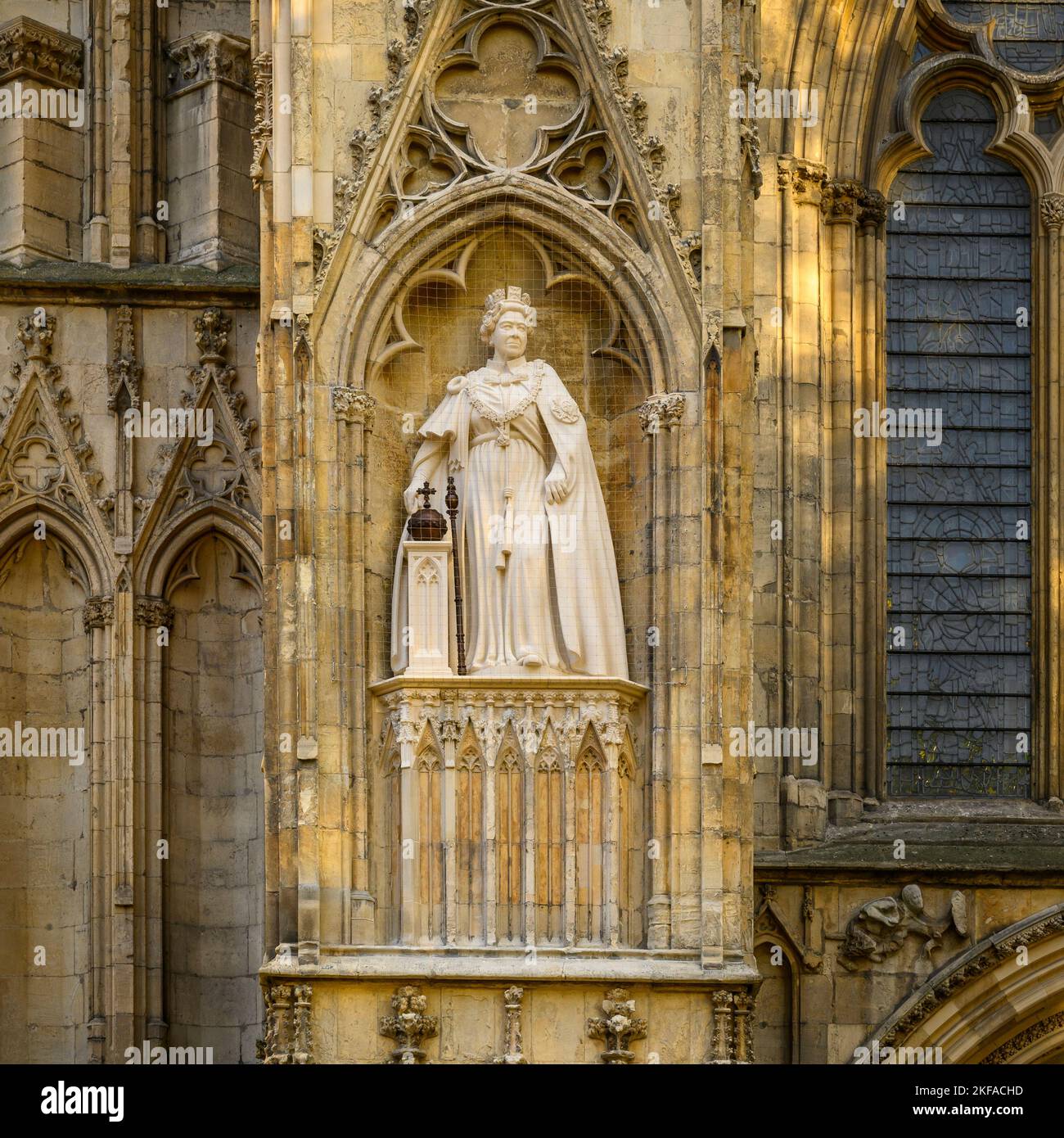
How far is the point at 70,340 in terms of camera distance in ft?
82.7

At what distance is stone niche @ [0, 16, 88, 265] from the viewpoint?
25.5m

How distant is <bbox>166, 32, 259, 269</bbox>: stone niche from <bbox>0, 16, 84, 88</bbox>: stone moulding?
1.97 ft

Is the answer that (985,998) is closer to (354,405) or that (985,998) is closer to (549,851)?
(549,851)

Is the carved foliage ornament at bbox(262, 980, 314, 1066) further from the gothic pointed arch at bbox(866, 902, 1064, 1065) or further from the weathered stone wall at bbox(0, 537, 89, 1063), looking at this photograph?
the gothic pointed arch at bbox(866, 902, 1064, 1065)

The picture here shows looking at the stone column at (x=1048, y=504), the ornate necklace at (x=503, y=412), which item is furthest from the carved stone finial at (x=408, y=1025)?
the stone column at (x=1048, y=504)

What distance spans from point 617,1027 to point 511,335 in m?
4.03

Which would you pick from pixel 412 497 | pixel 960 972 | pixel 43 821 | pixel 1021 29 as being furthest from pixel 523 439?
pixel 1021 29

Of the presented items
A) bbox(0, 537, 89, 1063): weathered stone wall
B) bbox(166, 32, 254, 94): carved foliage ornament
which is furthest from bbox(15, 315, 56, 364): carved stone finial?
bbox(166, 32, 254, 94): carved foliage ornament

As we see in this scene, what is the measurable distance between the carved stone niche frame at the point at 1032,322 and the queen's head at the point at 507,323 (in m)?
2.85

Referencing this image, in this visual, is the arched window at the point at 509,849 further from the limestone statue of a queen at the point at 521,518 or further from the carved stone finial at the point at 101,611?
the carved stone finial at the point at 101,611

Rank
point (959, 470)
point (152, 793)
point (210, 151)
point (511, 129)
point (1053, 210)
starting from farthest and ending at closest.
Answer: point (1053, 210)
point (959, 470)
point (210, 151)
point (152, 793)
point (511, 129)

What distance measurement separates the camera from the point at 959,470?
2591 cm
